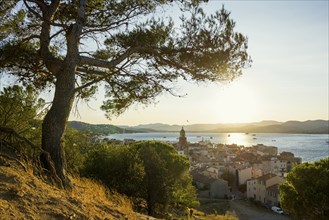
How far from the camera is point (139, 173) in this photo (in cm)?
1794

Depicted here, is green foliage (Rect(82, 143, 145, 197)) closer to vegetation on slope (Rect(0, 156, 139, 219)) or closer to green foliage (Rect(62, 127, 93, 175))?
green foliage (Rect(62, 127, 93, 175))

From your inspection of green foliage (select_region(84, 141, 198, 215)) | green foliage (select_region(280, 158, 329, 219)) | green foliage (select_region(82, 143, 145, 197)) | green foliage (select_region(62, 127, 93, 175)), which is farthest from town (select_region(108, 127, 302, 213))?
green foliage (select_region(280, 158, 329, 219))

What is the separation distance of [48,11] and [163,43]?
2.96 meters

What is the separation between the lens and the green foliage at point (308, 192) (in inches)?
772

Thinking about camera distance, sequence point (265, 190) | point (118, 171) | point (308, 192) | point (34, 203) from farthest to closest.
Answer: point (265, 190) < point (308, 192) < point (118, 171) < point (34, 203)

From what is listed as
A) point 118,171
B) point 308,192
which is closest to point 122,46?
point 118,171

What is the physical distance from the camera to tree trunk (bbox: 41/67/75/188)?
741 centimetres

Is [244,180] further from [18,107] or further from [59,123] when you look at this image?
[59,123]

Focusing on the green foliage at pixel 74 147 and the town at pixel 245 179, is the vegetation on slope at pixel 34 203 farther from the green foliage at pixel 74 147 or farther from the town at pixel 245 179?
the town at pixel 245 179

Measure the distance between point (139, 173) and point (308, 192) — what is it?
9.85m

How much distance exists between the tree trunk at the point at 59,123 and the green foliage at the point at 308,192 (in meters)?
16.5

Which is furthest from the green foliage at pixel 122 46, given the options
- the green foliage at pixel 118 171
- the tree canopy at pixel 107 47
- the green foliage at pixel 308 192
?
the green foliage at pixel 308 192

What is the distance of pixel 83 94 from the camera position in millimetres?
11422

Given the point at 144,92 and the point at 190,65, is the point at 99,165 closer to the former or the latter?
the point at 144,92
